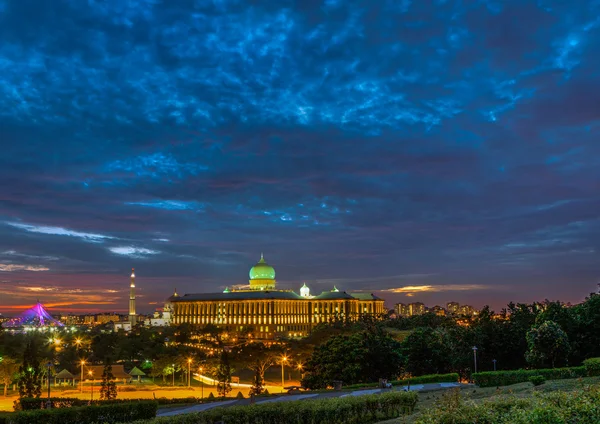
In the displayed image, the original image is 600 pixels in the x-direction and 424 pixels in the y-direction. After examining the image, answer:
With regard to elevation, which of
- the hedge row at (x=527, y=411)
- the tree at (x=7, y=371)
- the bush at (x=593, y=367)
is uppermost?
the hedge row at (x=527, y=411)

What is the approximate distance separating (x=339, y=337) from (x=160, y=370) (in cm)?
3217

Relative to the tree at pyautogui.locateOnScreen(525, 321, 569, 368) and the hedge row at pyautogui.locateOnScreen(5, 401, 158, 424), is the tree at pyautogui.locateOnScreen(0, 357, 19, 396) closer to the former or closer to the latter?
the hedge row at pyautogui.locateOnScreen(5, 401, 158, 424)

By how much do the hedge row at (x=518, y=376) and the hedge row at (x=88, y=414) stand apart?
2579 cm

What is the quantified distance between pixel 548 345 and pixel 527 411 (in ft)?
130

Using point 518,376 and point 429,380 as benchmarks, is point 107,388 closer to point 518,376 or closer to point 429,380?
point 429,380

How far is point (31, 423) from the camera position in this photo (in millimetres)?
28219

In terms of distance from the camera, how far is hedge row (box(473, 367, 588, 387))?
40969mm

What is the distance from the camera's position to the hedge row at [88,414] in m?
28.3

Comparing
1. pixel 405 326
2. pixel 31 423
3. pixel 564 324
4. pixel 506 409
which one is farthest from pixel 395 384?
pixel 405 326

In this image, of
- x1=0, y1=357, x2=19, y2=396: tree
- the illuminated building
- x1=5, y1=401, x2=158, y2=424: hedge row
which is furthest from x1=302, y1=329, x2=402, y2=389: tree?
the illuminated building

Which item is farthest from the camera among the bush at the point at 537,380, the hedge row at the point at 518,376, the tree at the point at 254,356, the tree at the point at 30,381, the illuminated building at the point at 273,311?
the illuminated building at the point at 273,311

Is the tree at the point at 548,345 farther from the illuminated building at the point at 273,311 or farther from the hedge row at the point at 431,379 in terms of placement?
the illuminated building at the point at 273,311

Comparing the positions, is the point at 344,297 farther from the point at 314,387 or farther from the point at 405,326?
the point at 314,387

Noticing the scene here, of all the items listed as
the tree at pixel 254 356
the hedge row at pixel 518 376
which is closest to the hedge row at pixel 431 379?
the hedge row at pixel 518 376
